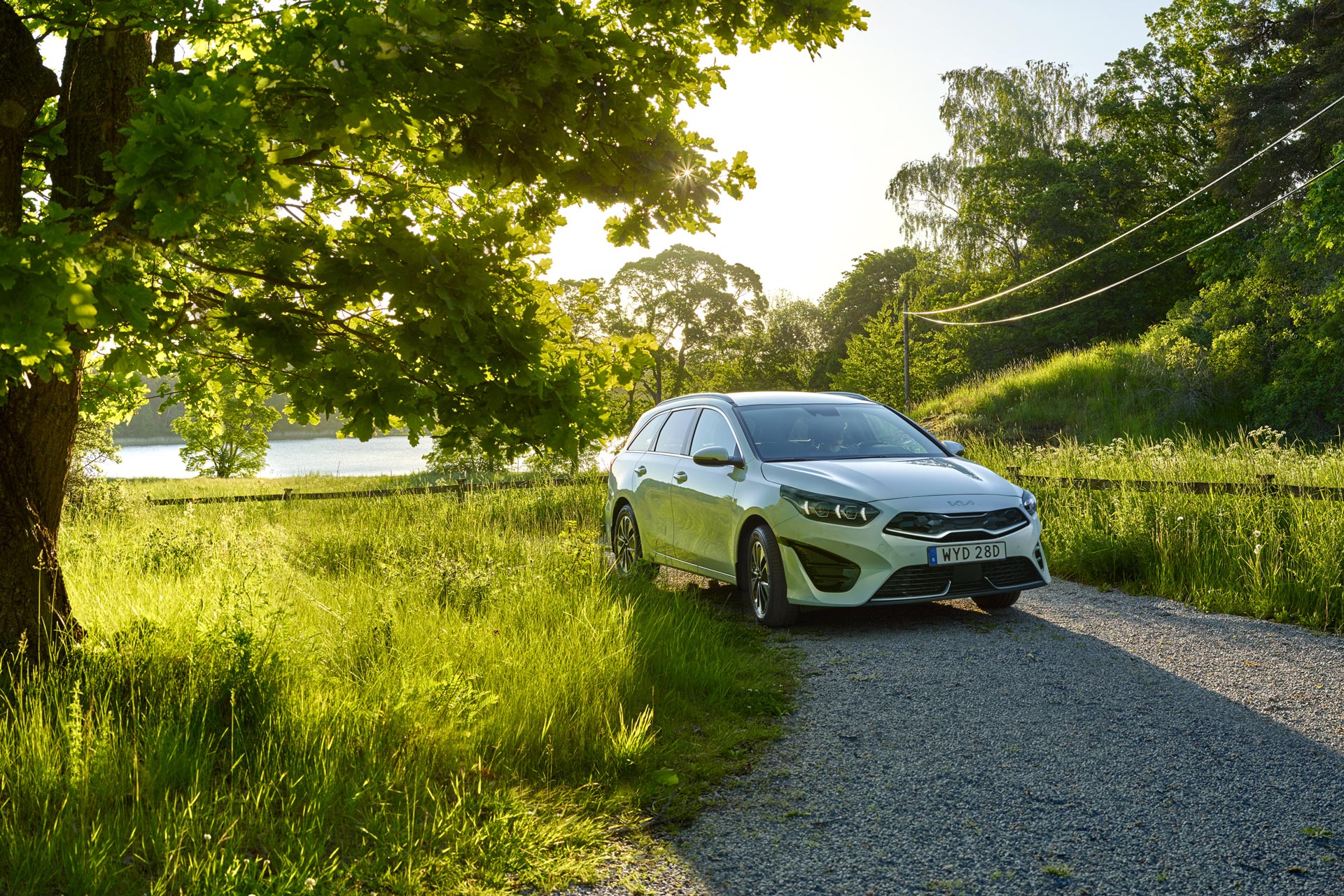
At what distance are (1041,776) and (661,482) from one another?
500cm

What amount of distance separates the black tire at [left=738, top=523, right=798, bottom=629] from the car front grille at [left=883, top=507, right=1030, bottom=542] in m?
0.82

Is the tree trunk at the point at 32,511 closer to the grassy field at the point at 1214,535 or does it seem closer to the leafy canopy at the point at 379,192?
the leafy canopy at the point at 379,192

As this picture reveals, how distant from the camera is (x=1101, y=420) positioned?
30875 mm

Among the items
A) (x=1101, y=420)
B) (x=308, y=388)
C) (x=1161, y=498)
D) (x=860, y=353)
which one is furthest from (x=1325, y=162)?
(x=308, y=388)

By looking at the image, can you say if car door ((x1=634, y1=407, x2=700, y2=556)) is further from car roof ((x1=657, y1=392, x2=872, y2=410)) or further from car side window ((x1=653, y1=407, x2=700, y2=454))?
car roof ((x1=657, y1=392, x2=872, y2=410))

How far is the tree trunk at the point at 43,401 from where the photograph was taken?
15.0 ft

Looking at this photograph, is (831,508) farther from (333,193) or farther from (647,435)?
(333,193)

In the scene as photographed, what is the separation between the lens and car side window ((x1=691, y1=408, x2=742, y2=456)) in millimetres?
7887

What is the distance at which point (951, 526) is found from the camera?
21.7 feet

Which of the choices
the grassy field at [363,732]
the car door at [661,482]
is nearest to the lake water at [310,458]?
the car door at [661,482]

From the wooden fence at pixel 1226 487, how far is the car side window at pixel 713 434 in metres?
→ 4.22

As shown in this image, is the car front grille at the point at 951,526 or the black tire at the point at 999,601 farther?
the black tire at the point at 999,601

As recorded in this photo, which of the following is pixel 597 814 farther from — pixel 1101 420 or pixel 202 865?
pixel 1101 420

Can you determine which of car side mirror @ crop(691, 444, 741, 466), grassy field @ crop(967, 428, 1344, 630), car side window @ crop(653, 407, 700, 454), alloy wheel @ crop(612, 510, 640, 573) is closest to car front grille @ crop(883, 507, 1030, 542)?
car side mirror @ crop(691, 444, 741, 466)
